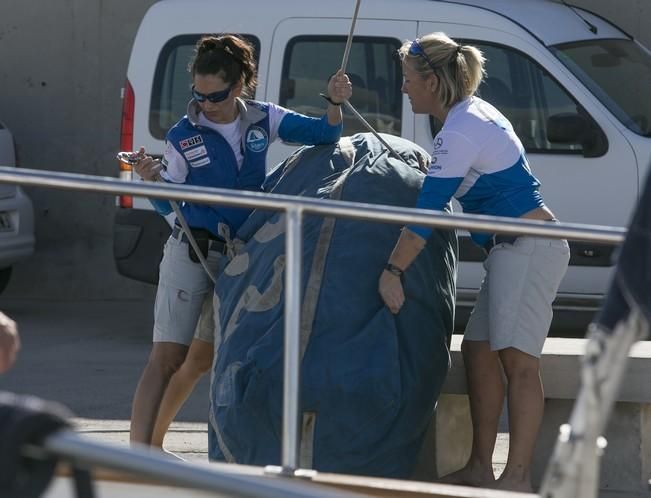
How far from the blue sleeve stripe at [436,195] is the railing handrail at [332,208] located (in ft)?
2.76

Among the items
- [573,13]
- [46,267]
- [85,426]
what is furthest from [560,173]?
[46,267]

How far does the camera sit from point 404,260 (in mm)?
4570

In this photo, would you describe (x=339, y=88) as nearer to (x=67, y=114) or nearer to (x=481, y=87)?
(x=481, y=87)

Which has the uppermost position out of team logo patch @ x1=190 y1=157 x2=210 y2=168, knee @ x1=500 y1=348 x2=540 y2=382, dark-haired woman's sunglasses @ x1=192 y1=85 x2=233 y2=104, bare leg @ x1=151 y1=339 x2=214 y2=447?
dark-haired woman's sunglasses @ x1=192 y1=85 x2=233 y2=104

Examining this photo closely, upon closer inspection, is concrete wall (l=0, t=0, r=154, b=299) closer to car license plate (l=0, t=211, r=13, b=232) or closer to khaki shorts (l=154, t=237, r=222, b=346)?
car license plate (l=0, t=211, r=13, b=232)

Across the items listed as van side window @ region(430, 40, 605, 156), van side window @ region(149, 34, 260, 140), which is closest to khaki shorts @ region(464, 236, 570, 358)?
van side window @ region(430, 40, 605, 156)

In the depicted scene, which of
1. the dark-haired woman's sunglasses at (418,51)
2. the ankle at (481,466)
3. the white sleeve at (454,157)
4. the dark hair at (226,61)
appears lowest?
the ankle at (481,466)

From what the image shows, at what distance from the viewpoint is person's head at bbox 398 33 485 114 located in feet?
15.5

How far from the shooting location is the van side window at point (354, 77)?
7.92m

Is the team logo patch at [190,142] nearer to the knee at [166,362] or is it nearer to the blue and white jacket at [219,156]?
the blue and white jacket at [219,156]

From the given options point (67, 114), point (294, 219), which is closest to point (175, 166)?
point (294, 219)

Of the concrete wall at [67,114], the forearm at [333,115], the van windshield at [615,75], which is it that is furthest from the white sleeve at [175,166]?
the concrete wall at [67,114]

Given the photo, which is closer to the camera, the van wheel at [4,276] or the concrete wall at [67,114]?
the van wheel at [4,276]

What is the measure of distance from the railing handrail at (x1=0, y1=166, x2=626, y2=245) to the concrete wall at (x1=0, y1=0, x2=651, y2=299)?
6742 mm
